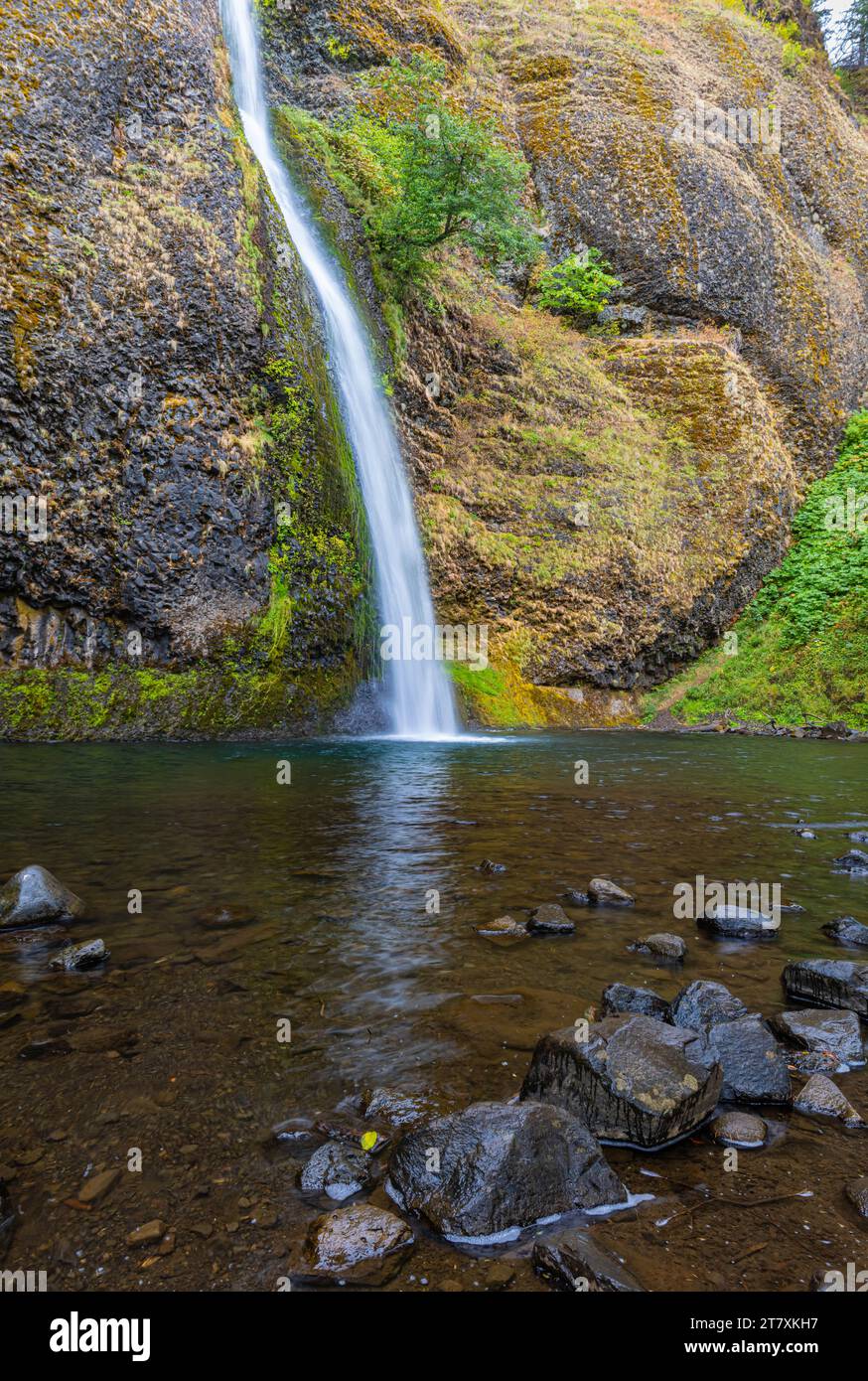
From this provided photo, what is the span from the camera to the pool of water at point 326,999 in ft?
5.11

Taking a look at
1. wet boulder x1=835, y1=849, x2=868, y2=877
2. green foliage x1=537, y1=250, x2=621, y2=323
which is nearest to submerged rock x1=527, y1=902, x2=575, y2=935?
wet boulder x1=835, y1=849, x2=868, y2=877

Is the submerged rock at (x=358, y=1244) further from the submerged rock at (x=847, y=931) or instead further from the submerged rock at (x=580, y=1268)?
the submerged rock at (x=847, y=931)

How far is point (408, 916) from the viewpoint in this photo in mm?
3578

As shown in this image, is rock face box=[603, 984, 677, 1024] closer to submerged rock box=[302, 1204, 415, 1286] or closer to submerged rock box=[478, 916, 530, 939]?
submerged rock box=[478, 916, 530, 939]

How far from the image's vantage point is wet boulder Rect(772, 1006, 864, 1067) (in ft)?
7.63

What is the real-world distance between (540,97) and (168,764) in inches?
1007

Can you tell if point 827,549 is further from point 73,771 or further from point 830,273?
point 73,771

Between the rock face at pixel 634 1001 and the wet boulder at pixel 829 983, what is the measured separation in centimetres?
58

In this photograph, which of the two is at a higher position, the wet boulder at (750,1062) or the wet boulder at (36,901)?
the wet boulder at (36,901)

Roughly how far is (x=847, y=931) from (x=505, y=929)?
5.16 ft

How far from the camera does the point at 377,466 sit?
1446 cm

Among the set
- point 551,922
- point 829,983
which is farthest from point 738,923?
point 551,922

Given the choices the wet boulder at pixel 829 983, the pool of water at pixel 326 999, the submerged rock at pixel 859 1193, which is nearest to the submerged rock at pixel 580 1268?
the pool of water at pixel 326 999

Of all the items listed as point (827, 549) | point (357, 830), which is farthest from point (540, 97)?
point (357, 830)
